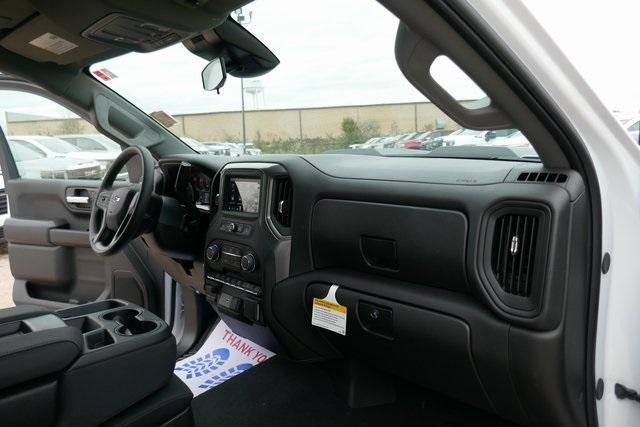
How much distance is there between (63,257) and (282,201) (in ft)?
5.70

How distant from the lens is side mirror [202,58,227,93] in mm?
2217

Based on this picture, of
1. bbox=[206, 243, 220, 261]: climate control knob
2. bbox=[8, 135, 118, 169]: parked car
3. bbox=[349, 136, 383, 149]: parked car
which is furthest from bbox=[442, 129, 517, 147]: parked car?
bbox=[8, 135, 118, 169]: parked car

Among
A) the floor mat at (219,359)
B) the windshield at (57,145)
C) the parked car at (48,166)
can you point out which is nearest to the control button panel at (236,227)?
the floor mat at (219,359)

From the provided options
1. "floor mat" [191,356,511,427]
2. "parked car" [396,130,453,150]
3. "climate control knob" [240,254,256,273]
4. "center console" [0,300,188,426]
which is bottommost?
"floor mat" [191,356,511,427]

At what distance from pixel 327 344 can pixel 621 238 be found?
109 centimetres

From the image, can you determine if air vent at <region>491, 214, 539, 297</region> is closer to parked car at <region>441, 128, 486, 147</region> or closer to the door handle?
parked car at <region>441, 128, 486, 147</region>

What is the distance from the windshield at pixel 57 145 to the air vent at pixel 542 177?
9.17ft

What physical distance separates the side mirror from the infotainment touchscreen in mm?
460

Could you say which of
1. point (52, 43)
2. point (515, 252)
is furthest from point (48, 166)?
point (515, 252)

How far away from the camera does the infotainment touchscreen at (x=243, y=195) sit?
1.98 meters

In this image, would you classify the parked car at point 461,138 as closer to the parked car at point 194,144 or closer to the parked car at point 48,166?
the parked car at point 194,144

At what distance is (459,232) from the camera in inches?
53.4

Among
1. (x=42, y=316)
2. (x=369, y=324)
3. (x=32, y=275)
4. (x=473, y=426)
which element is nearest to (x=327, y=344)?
(x=369, y=324)

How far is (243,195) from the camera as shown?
80.8 inches
